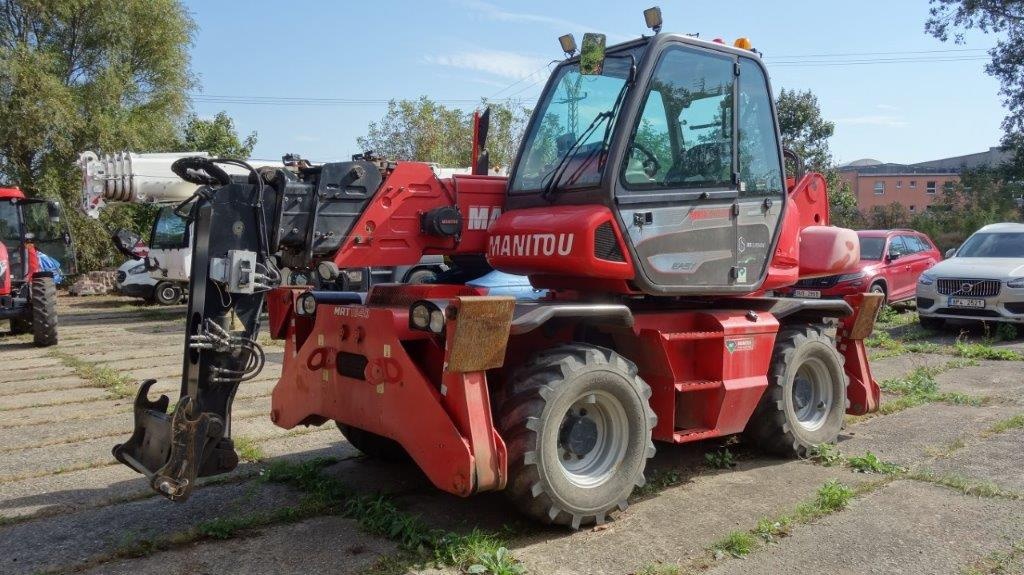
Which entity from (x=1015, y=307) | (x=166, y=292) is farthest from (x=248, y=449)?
(x=166, y=292)

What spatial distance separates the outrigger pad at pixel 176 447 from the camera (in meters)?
4.41

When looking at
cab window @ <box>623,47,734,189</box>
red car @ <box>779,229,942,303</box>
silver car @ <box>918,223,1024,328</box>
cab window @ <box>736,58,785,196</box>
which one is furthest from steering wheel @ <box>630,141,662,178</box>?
red car @ <box>779,229,942,303</box>

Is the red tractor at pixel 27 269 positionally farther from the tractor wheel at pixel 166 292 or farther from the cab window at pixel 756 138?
the cab window at pixel 756 138

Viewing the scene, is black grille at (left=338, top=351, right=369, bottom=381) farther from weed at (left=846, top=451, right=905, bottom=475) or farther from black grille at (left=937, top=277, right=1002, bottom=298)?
black grille at (left=937, top=277, right=1002, bottom=298)

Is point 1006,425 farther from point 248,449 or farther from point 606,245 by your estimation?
point 248,449

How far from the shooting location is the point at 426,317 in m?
4.39

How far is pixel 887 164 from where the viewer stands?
71.7 m

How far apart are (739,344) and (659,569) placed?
6.46 feet

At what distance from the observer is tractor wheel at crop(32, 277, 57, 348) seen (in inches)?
493

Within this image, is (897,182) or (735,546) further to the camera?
(897,182)

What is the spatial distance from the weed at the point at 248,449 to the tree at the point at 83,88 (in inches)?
758

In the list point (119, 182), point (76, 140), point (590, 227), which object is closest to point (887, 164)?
point (76, 140)

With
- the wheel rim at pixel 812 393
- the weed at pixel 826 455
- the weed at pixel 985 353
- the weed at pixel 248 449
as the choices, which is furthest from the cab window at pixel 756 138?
the weed at pixel 985 353

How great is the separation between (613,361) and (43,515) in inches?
138
